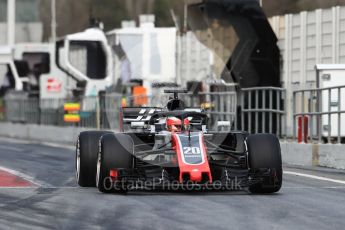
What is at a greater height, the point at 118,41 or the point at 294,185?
the point at 118,41

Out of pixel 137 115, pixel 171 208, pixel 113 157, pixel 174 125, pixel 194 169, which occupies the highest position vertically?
pixel 137 115

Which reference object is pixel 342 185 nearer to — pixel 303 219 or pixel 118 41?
pixel 303 219

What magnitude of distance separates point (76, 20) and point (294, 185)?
122 feet

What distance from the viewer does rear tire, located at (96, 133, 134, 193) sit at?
46.2 feet

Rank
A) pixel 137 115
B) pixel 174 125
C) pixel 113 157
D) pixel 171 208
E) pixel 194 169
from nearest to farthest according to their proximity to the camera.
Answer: pixel 171 208 < pixel 194 169 < pixel 113 157 < pixel 174 125 < pixel 137 115

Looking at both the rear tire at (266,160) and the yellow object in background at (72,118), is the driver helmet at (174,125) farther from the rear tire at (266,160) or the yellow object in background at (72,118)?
the yellow object in background at (72,118)

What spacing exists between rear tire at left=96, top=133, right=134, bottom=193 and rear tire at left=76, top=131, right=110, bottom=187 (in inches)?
37.5

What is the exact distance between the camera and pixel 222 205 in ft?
42.1

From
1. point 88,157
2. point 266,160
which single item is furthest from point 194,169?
point 88,157

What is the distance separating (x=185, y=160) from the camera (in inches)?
551

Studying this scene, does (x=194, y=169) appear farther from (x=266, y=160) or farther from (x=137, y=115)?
(x=137, y=115)

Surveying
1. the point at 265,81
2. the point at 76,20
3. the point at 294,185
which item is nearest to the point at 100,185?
the point at 294,185

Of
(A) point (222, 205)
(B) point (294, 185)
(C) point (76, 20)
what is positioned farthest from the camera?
(C) point (76, 20)

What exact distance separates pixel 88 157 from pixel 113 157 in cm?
125
